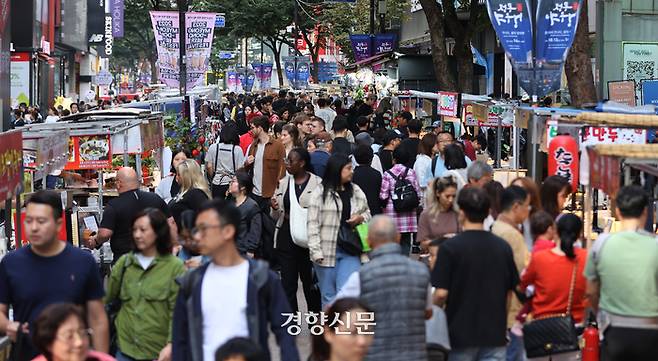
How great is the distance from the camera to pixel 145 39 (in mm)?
108562

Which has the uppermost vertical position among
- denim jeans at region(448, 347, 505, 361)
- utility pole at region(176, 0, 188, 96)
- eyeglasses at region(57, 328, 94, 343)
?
utility pole at region(176, 0, 188, 96)

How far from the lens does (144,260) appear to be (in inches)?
295

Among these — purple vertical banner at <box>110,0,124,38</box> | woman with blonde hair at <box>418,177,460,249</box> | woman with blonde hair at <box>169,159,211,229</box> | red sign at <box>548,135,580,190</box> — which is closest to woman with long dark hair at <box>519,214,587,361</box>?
woman with blonde hair at <box>418,177,460,249</box>

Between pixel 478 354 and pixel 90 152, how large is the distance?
306 inches

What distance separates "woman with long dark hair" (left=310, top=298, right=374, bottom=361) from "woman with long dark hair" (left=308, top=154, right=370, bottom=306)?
4.14 metres

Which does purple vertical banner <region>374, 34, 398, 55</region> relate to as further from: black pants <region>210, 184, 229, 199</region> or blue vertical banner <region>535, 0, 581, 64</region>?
blue vertical banner <region>535, 0, 581, 64</region>

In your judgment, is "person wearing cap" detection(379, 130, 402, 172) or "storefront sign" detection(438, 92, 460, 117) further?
"storefront sign" detection(438, 92, 460, 117)

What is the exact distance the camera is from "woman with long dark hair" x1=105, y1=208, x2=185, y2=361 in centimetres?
739

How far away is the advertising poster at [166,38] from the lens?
2848 cm

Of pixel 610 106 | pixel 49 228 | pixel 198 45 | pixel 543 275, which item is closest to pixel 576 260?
pixel 543 275

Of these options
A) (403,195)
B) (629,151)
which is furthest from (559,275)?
(403,195)

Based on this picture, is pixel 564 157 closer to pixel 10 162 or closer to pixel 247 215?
pixel 247 215

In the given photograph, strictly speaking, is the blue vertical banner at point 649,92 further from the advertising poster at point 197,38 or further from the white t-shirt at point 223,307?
the white t-shirt at point 223,307

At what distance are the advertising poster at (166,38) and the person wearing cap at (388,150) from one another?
44.3 feet
